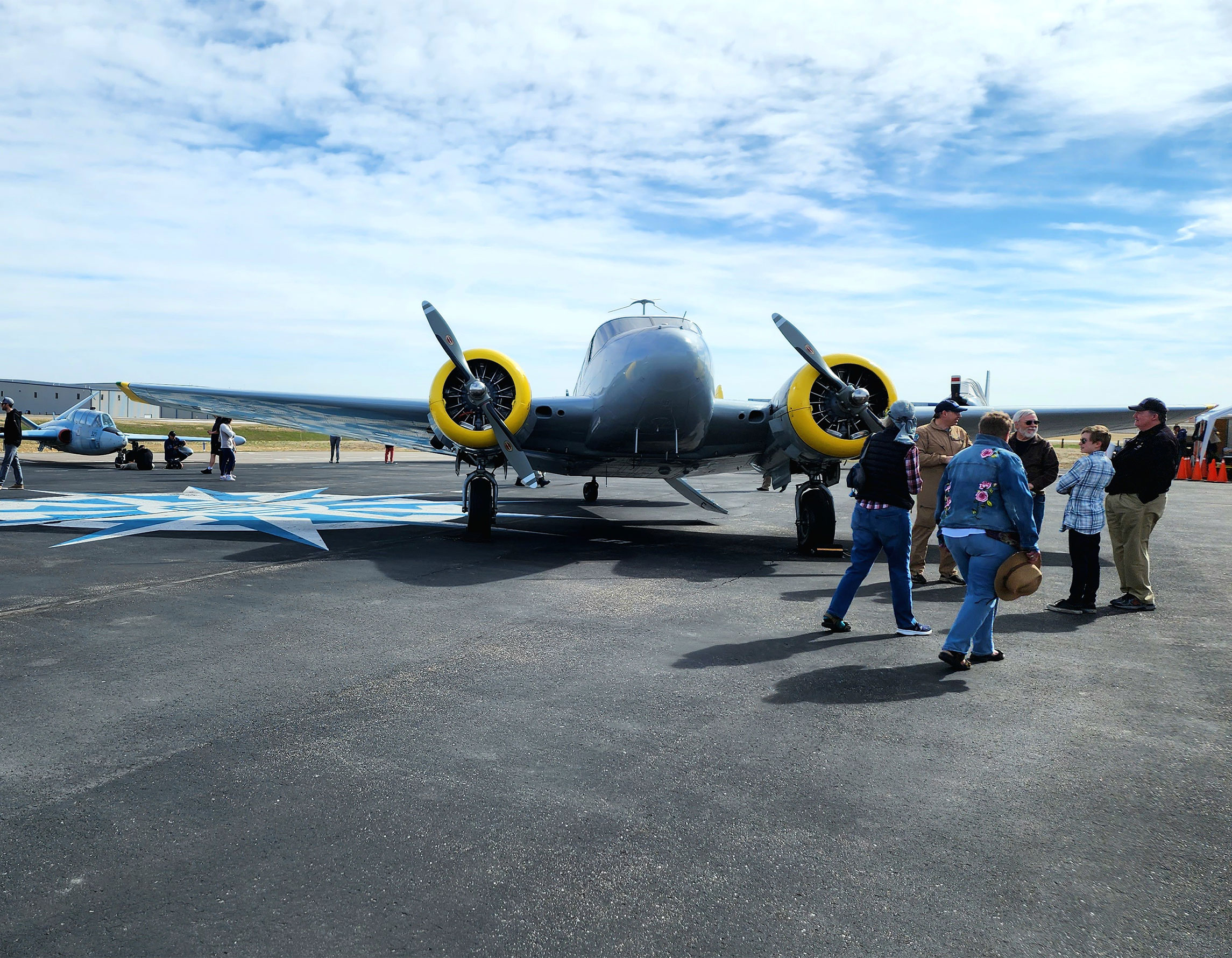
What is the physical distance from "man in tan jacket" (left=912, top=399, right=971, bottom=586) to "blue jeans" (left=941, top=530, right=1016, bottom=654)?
3.68 m

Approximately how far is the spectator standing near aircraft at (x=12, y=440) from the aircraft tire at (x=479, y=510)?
11.7 meters

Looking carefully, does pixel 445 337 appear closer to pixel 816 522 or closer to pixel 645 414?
pixel 645 414

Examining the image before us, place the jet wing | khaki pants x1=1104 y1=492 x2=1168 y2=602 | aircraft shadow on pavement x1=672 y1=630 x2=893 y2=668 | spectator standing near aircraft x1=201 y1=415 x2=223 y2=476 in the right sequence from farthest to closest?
spectator standing near aircraft x1=201 y1=415 x2=223 y2=476 < the jet wing < khaki pants x1=1104 y1=492 x2=1168 y2=602 < aircraft shadow on pavement x1=672 y1=630 x2=893 y2=668

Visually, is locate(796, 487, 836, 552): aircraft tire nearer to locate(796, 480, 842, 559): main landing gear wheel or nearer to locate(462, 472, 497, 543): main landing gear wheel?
locate(796, 480, 842, 559): main landing gear wheel

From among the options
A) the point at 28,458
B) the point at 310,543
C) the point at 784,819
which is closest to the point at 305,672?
the point at 784,819

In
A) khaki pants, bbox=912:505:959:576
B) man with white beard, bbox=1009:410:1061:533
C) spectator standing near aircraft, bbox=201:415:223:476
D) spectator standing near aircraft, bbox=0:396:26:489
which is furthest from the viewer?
spectator standing near aircraft, bbox=201:415:223:476

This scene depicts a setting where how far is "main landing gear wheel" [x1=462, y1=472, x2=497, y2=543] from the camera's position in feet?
41.5

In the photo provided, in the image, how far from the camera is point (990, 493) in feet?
19.1

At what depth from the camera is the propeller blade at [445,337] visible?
11844 mm

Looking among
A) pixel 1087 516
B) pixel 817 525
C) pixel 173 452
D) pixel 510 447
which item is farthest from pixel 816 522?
pixel 173 452

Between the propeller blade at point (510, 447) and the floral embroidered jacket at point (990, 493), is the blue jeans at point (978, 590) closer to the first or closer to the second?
the floral embroidered jacket at point (990, 493)

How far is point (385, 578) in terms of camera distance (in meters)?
9.01

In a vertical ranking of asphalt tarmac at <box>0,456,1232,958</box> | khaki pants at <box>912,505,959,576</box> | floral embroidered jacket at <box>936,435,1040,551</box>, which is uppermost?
floral embroidered jacket at <box>936,435,1040,551</box>

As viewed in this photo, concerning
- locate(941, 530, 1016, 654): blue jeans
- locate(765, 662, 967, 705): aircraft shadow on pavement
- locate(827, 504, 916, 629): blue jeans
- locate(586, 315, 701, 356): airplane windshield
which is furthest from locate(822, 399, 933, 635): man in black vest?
locate(586, 315, 701, 356): airplane windshield
